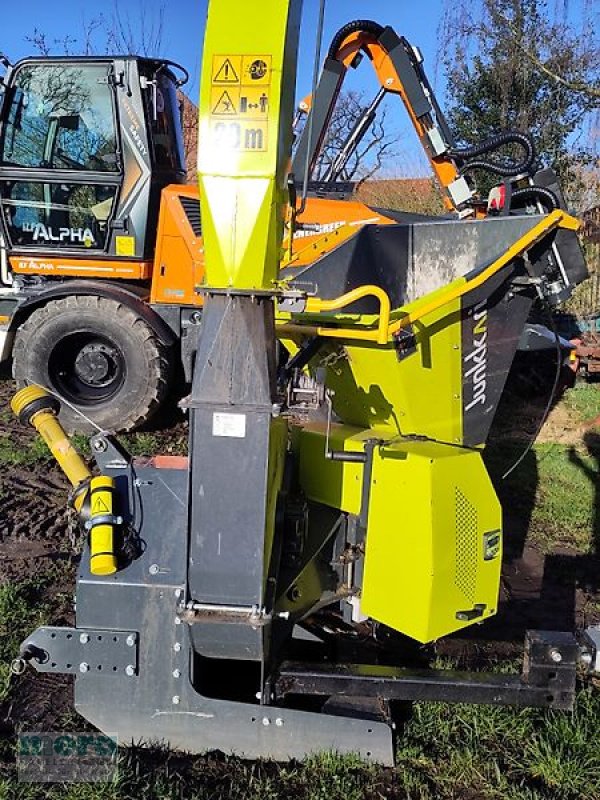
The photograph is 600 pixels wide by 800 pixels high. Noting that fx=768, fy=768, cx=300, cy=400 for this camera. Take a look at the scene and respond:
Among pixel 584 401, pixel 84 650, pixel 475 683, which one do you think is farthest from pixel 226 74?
pixel 584 401

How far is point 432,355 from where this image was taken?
9.31ft

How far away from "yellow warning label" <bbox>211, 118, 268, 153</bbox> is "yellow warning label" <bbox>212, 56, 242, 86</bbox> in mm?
106

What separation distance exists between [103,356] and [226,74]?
4.21m

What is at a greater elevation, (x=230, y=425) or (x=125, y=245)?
(x=125, y=245)

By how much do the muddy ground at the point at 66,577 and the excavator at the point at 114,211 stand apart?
894 millimetres

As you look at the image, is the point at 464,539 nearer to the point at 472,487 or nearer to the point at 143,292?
the point at 472,487

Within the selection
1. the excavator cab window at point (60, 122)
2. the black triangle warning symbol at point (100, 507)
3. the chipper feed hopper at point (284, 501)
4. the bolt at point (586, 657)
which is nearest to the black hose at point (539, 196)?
the chipper feed hopper at point (284, 501)

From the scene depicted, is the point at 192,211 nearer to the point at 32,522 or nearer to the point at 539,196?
the point at 32,522

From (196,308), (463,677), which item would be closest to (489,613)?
(463,677)

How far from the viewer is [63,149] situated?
19.3 ft

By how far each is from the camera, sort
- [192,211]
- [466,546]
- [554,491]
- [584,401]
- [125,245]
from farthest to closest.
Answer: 1. [584,401]
2. [125,245]
3. [192,211]
4. [554,491]
5. [466,546]

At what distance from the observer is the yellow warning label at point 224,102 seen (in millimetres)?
2072

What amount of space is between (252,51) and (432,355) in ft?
4.13

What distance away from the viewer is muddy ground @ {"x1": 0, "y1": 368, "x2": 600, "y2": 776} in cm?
285
